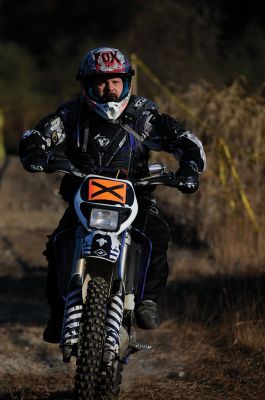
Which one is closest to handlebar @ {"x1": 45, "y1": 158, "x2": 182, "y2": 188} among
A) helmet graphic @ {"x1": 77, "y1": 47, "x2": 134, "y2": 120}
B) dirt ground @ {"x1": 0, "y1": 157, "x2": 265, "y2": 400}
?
helmet graphic @ {"x1": 77, "y1": 47, "x2": 134, "y2": 120}

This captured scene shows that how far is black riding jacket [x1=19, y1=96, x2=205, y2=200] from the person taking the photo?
580 cm

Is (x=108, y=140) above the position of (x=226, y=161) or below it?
below

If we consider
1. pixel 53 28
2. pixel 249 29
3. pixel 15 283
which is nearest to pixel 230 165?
pixel 249 29

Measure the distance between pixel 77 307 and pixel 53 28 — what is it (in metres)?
34.3

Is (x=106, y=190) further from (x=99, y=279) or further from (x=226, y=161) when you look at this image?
(x=226, y=161)

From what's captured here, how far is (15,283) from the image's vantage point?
9.94 m

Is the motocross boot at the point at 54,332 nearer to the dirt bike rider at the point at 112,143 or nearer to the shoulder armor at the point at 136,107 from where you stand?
the dirt bike rider at the point at 112,143

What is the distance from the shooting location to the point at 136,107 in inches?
238

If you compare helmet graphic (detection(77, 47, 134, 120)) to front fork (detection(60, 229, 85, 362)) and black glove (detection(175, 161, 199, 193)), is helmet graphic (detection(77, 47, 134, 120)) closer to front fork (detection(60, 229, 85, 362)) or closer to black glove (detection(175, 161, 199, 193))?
black glove (detection(175, 161, 199, 193))

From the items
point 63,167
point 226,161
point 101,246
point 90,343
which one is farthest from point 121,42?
point 90,343

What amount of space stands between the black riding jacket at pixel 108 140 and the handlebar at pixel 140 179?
250mm

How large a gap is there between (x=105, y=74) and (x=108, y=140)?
1.31 feet

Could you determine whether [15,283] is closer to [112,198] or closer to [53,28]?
[112,198]

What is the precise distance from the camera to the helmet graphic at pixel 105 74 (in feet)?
19.2
